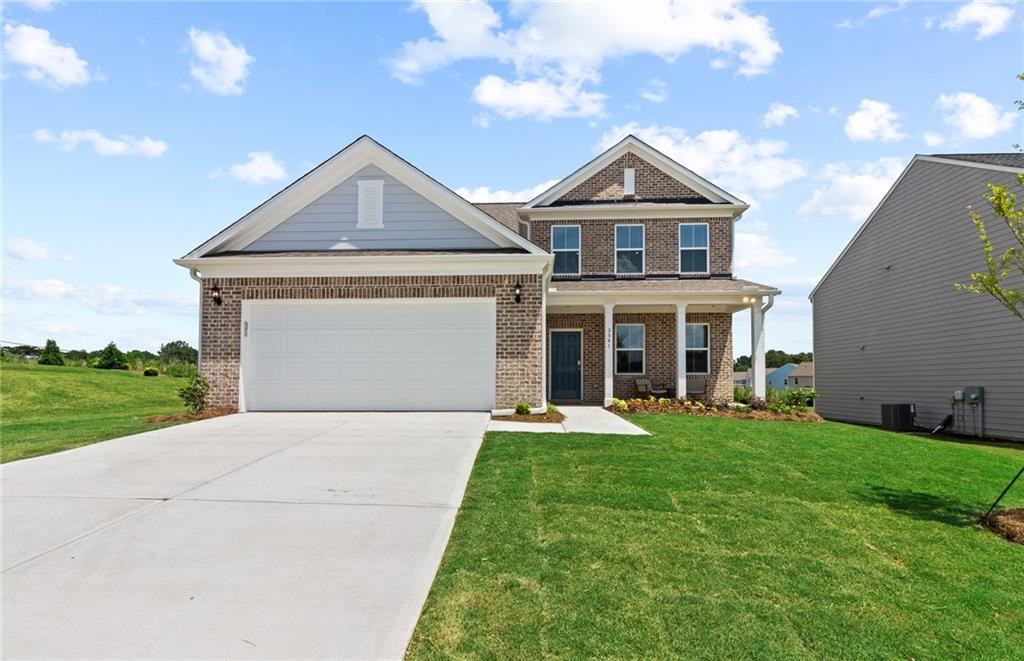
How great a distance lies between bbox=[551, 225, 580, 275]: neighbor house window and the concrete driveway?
10360mm

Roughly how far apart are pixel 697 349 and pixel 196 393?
12.9m

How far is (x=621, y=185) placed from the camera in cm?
1788

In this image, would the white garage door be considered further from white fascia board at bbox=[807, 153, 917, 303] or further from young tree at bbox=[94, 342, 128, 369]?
young tree at bbox=[94, 342, 128, 369]

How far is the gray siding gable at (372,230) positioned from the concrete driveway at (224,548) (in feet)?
18.5

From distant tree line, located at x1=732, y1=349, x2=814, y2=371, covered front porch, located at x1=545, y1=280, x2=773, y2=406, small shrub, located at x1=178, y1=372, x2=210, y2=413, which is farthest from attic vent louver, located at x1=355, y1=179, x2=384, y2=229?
distant tree line, located at x1=732, y1=349, x2=814, y2=371

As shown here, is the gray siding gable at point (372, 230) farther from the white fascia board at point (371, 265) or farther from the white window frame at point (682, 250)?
the white window frame at point (682, 250)

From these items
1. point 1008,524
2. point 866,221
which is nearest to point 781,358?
point 866,221

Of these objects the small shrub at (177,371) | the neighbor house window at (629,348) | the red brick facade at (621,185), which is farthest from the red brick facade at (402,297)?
the small shrub at (177,371)

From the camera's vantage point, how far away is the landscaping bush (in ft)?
89.9

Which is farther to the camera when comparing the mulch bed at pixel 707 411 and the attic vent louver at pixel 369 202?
the mulch bed at pixel 707 411

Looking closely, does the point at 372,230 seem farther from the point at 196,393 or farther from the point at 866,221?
the point at 866,221

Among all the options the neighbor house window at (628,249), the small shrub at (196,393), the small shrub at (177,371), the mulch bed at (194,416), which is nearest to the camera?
the mulch bed at (194,416)

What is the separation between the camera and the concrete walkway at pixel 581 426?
10030 mm

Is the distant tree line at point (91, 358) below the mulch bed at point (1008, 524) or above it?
above
